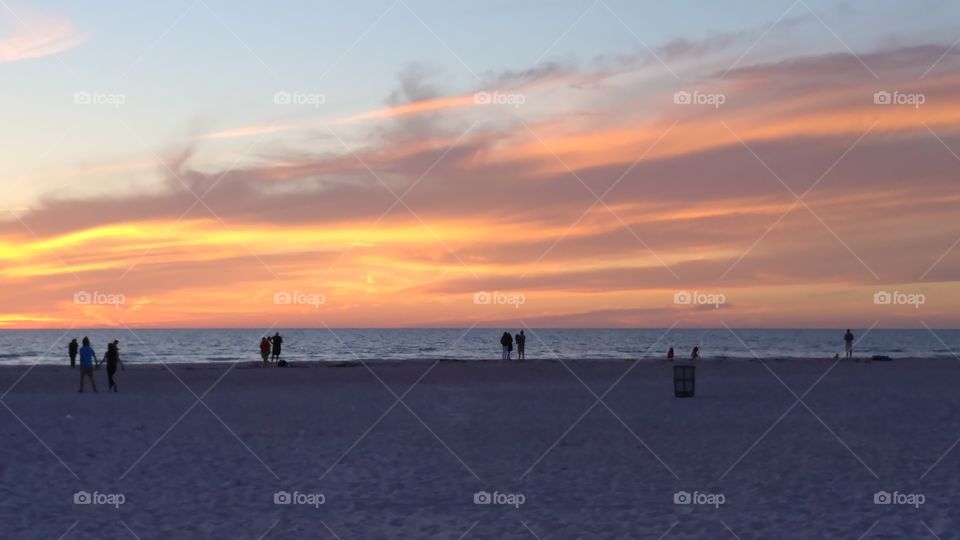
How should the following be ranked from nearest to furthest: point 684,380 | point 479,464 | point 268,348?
1. point 479,464
2. point 684,380
3. point 268,348

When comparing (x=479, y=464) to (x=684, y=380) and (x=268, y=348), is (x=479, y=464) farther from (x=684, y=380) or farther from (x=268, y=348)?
(x=268, y=348)

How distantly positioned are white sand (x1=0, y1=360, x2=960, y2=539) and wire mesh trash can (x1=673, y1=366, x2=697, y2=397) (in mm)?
1056

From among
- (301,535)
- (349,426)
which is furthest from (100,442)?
(301,535)

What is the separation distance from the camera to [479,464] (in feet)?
63.8

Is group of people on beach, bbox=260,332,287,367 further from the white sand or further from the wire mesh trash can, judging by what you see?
the wire mesh trash can

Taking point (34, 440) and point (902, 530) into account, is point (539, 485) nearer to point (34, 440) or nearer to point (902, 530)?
point (902, 530)

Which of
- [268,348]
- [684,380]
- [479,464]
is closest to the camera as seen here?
[479,464]

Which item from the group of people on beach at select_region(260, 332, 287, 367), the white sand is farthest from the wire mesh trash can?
the group of people on beach at select_region(260, 332, 287, 367)

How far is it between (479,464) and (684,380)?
49.2 feet

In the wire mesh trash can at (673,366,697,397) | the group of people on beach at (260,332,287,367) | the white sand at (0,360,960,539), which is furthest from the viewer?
the group of people on beach at (260,332,287,367)

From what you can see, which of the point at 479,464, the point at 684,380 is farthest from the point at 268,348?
the point at 479,464

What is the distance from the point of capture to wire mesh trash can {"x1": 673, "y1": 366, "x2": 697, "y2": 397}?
3291cm

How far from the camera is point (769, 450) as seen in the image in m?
20.4

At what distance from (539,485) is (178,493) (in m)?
6.03
